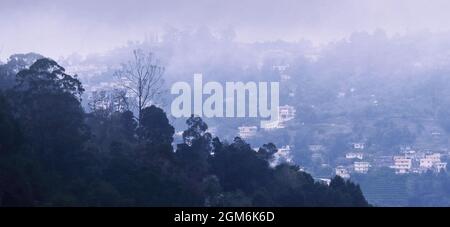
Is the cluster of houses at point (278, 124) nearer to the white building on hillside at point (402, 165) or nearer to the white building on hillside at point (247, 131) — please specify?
the white building on hillside at point (247, 131)

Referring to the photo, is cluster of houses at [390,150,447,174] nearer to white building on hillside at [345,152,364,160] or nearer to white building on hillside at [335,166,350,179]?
white building on hillside at [345,152,364,160]

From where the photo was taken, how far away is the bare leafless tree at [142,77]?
22.7 metres

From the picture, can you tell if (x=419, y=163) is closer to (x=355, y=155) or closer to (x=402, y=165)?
(x=402, y=165)

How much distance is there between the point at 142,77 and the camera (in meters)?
23.4

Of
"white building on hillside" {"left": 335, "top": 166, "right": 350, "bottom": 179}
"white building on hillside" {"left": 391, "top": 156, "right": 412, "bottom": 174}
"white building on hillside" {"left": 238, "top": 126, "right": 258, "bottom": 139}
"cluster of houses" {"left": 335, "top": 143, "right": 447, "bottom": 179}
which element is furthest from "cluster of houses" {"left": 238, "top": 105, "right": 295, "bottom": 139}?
"white building on hillside" {"left": 391, "top": 156, "right": 412, "bottom": 174}

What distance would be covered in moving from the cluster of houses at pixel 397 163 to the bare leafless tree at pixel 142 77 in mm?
4247

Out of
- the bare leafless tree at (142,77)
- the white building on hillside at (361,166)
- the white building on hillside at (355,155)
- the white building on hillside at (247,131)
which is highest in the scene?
the bare leafless tree at (142,77)

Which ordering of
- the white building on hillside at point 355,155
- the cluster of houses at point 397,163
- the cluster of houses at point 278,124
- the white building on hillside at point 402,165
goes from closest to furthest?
the cluster of houses at point 278,124
the white building on hillside at point 402,165
the cluster of houses at point 397,163
the white building on hillside at point 355,155

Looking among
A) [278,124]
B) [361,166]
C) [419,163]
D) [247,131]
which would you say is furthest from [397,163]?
[278,124]

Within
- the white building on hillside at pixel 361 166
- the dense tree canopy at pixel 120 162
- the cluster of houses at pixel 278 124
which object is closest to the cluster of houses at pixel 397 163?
the white building on hillside at pixel 361 166

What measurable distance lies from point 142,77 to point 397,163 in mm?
5924

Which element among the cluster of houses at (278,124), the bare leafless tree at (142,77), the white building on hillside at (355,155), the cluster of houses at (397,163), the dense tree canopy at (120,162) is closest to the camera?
the dense tree canopy at (120,162)
